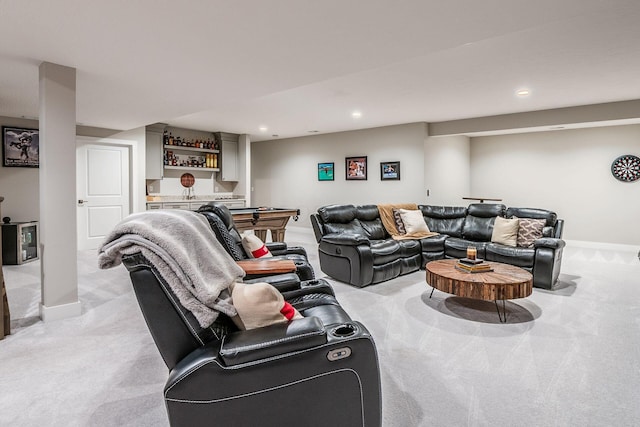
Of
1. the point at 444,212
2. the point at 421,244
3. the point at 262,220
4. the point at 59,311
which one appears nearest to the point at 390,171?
the point at 444,212

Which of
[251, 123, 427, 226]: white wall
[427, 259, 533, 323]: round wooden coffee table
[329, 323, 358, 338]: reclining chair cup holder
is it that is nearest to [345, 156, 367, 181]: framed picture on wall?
[251, 123, 427, 226]: white wall

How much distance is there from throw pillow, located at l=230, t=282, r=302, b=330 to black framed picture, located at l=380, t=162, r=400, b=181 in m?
6.09

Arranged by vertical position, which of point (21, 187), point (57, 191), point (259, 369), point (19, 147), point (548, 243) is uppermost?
point (19, 147)

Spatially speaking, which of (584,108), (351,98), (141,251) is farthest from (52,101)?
(584,108)

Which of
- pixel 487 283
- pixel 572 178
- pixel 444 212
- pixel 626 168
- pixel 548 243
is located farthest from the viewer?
pixel 572 178

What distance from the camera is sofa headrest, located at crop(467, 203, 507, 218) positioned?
5.12 meters

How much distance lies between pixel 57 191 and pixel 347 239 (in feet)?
9.29

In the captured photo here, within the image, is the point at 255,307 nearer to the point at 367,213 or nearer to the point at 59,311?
the point at 59,311

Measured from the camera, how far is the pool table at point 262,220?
5410 mm

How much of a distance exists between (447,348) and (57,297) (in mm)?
3241

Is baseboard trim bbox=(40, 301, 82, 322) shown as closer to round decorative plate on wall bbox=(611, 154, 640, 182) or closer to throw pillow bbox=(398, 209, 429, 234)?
throw pillow bbox=(398, 209, 429, 234)

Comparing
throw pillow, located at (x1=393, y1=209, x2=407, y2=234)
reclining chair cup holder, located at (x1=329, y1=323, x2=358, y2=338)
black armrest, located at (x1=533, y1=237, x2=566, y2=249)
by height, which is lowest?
reclining chair cup holder, located at (x1=329, y1=323, x2=358, y2=338)

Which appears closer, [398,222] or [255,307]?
[255,307]

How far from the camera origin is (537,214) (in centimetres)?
477
